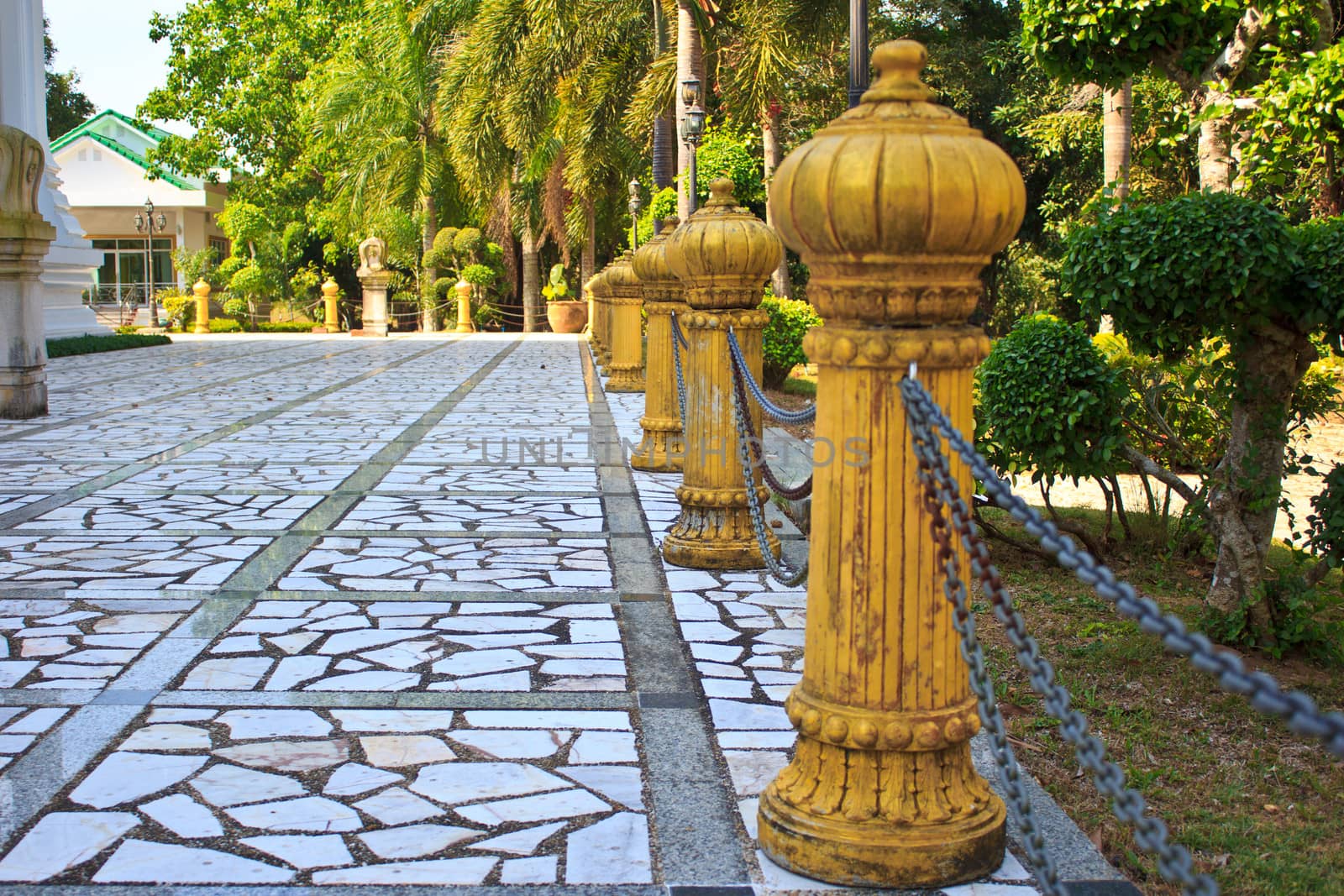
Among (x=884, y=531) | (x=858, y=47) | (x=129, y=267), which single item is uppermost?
(x=858, y=47)

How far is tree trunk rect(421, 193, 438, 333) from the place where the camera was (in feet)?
116

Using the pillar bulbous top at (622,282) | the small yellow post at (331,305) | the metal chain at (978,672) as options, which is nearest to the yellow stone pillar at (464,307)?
the small yellow post at (331,305)

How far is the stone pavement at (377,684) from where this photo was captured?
9.74ft

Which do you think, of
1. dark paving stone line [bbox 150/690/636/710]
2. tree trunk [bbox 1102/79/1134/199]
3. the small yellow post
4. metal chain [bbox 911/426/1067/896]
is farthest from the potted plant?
metal chain [bbox 911/426/1067/896]

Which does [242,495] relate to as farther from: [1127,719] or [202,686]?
[1127,719]

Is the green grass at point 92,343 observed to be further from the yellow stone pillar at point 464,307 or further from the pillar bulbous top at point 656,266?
the pillar bulbous top at point 656,266

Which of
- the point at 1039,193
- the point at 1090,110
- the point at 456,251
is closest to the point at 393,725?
the point at 1090,110

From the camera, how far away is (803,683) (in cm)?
292

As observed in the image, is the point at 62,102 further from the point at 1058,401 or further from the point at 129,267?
the point at 1058,401

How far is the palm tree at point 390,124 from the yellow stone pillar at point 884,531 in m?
31.4

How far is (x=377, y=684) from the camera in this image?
4211 millimetres

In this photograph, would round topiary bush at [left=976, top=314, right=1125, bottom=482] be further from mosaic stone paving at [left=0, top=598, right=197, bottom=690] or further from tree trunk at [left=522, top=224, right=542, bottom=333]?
tree trunk at [left=522, top=224, right=542, bottom=333]

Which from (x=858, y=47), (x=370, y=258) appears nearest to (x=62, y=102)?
(x=370, y=258)

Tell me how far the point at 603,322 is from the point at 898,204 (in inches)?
723
